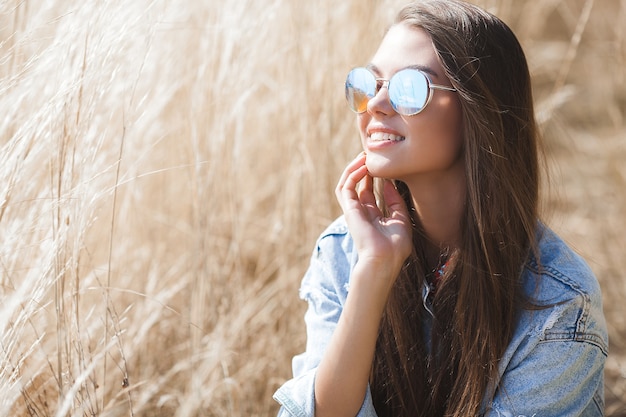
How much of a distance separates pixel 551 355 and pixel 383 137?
561 millimetres

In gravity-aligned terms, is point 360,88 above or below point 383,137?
above

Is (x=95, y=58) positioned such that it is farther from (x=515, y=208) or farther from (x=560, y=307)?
(x=560, y=307)

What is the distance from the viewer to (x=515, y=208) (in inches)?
69.0

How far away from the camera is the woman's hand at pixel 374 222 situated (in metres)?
1.72

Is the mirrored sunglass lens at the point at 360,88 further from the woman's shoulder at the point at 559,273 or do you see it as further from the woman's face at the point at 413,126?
the woman's shoulder at the point at 559,273

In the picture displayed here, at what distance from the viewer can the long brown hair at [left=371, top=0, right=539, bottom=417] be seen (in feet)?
5.57

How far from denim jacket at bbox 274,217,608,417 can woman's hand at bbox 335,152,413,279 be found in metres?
0.16

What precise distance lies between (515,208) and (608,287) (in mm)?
1478

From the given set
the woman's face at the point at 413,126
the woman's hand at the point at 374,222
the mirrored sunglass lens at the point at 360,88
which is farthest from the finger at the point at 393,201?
the mirrored sunglass lens at the point at 360,88

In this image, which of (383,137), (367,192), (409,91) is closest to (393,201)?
(367,192)

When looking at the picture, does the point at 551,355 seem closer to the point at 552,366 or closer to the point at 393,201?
the point at 552,366

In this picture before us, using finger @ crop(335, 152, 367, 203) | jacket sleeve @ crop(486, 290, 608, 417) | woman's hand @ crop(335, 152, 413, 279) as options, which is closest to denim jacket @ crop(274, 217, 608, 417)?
jacket sleeve @ crop(486, 290, 608, 417)

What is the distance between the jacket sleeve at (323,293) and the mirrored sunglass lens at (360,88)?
1.14ft

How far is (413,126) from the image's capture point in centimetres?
172
